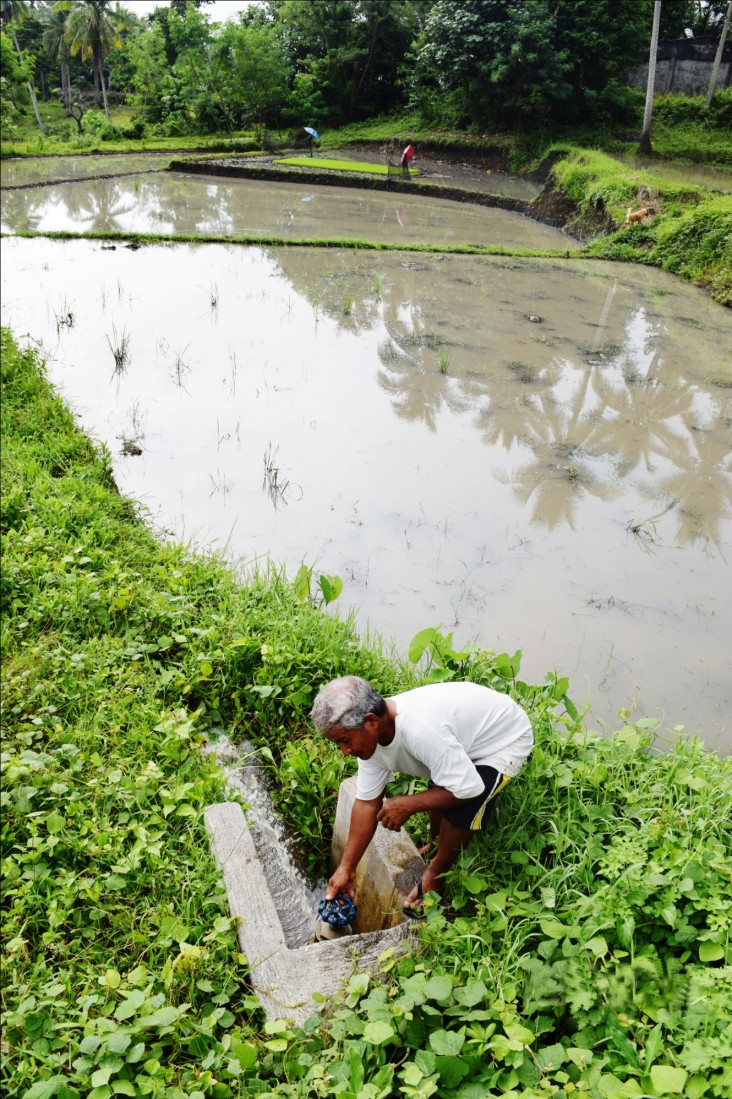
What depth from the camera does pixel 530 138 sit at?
771 inches

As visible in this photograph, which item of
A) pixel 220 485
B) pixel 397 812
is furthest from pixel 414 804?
pixel 220 485

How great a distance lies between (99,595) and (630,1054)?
269 centimetres

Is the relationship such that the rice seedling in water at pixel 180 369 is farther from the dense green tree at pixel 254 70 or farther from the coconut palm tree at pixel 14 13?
the coconut palm tree at pixel 14 13

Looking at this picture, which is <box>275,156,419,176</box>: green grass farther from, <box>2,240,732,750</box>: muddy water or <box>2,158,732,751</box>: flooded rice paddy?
<box>2,240,732,750</box>: muddy water

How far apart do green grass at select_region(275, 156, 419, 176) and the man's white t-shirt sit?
19.3 metres

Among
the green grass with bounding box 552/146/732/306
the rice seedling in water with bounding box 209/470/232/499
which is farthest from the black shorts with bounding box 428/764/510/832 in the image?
the green grass with bounding box 552/146/732/306

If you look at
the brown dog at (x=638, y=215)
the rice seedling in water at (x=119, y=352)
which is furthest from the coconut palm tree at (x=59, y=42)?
the rice seedling in water at (x=119, y=352)

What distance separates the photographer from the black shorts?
199 cm

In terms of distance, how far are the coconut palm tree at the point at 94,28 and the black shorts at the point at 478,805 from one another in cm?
3196

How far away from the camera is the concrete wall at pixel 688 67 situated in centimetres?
2141

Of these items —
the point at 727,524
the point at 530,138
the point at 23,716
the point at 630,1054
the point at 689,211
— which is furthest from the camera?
the point at 530,138

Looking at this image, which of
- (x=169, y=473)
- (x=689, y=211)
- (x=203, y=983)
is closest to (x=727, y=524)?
(x=169, y=473)

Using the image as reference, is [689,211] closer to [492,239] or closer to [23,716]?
[492,239]

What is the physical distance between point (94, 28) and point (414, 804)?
34.9m
